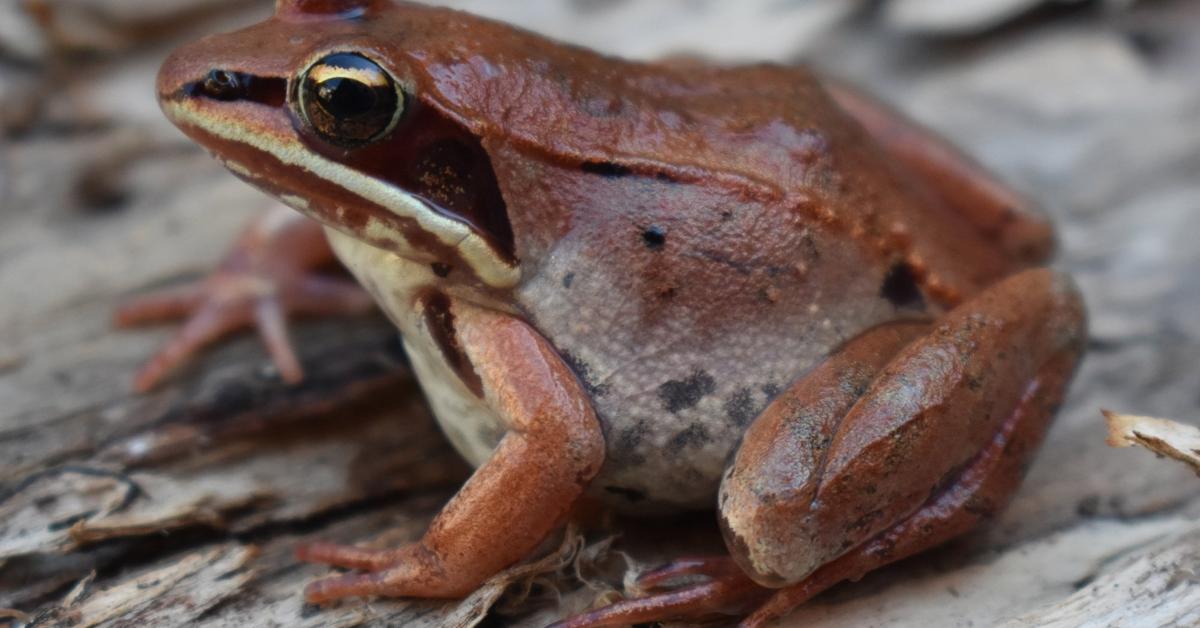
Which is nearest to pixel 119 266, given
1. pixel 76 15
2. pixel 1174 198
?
pixel 76 15

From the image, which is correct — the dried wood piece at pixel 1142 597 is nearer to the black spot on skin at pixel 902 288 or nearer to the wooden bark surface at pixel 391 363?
the wooden bark surface at pixel 391 363

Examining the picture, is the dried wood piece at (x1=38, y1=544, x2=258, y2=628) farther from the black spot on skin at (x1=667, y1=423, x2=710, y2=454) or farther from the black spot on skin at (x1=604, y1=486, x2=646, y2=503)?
the black spot on skin at (x1=667, y1=423, x2=710, y2=454)

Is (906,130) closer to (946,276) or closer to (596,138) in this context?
(946,276)

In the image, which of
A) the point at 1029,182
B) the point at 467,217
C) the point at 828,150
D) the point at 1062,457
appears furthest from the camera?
the point at 1029,182

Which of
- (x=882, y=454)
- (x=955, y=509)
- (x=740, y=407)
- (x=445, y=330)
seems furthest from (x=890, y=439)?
(x=445, y=330)

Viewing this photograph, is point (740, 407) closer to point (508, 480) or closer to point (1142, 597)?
point (508, 480)

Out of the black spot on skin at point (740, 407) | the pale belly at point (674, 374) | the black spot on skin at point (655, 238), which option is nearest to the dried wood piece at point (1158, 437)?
the pale belly at point (674, 374)
